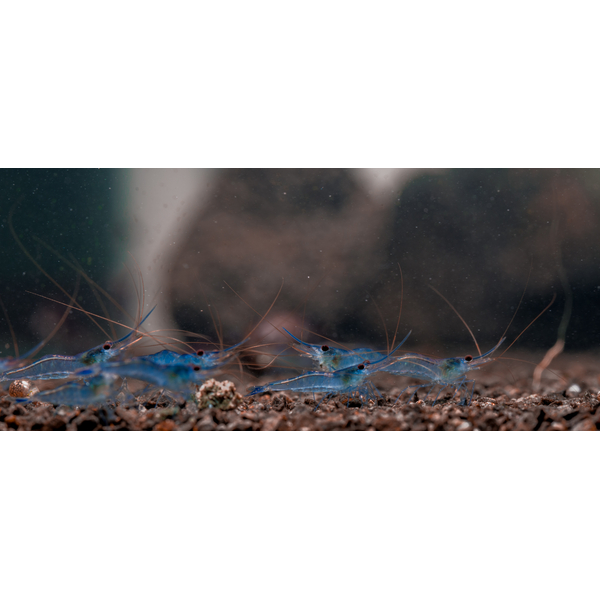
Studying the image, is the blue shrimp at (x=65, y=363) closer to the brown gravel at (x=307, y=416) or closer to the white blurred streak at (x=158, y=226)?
the white blurred streak at (x=158, y=226)

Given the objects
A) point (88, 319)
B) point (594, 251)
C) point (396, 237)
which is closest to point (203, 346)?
point (88, 319)

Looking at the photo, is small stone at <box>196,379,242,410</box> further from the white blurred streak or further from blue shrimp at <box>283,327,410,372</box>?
the white blurred streak

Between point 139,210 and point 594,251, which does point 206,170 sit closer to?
point 139,210

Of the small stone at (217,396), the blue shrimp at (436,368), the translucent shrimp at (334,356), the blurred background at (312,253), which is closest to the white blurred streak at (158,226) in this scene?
the blurred background at (312,253)

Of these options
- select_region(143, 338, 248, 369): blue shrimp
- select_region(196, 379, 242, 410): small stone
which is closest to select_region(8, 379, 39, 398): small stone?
select_region(143, 338, 248, 369): blue shrimp

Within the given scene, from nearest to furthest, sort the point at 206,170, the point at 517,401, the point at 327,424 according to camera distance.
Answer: the point at 327,424 → the point at 517,401 → the point at 206,170

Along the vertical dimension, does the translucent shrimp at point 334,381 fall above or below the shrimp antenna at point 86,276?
below
